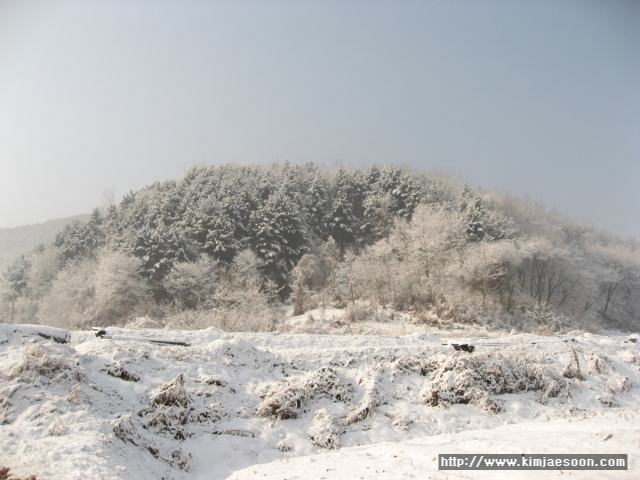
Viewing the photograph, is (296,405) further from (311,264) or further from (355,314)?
(311,264)

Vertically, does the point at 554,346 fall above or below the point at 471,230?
below

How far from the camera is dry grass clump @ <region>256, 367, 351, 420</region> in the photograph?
29.6ft

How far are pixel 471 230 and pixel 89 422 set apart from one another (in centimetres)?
3949

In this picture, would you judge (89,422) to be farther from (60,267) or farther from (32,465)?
(60,267)

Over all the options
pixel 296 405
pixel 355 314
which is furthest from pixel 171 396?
pixel 355 314

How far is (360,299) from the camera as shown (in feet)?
108

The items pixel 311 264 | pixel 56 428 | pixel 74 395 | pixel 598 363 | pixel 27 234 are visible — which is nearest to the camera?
pixel 56 428

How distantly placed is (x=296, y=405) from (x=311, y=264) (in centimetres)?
2868

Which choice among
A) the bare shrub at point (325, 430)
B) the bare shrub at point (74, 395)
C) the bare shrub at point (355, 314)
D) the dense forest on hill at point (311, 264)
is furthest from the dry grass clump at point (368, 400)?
the bare shrub at point (355, 314)

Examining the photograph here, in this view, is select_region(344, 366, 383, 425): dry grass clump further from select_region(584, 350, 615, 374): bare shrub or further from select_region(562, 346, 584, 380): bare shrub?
select_region(584, 350, 615, 374): bare shrub

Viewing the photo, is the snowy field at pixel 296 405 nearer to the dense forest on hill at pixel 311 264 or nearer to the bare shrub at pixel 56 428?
the bare shrub at pixel 56 428

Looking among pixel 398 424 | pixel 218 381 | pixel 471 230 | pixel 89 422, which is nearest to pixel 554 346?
pixel 398 424

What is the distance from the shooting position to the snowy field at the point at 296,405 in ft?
21.1

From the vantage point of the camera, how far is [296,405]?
9242 millimetres
